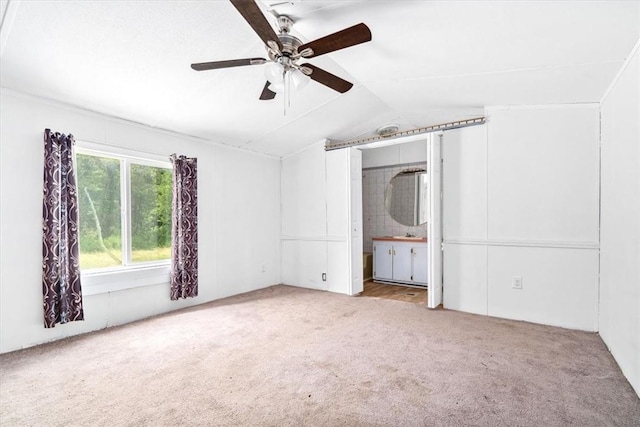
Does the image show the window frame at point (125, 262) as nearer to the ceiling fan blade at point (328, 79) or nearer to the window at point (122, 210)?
the window at point (122, 210)

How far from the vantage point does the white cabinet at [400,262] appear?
504 centimetres

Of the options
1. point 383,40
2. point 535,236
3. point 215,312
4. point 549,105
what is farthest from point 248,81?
point 535,236

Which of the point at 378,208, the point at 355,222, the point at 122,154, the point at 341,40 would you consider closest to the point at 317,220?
the point at 355,222

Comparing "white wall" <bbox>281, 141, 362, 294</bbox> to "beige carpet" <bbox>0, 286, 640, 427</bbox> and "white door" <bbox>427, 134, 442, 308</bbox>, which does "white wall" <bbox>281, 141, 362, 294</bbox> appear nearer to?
"white door" <bbox>427, 134, 442, 308</bbox>

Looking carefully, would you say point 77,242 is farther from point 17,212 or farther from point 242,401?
point 242,401

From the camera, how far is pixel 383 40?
2.35 m

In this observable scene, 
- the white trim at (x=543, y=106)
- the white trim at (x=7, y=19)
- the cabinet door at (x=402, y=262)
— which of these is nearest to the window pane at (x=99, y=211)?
the white trim at (x=7, y=19)

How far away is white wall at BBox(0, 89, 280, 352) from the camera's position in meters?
2.63

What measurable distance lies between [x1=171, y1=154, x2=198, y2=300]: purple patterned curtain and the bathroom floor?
237 centimetres

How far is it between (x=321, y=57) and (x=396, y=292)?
11.3ft

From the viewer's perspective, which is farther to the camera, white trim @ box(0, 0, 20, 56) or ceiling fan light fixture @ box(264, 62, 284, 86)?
ceiling fan light fixture @ box(264, 62, 284, 86)

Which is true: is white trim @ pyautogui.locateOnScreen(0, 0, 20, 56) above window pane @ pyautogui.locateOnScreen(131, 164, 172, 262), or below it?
above

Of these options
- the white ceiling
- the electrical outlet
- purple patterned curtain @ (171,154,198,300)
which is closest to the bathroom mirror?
the white ceiling

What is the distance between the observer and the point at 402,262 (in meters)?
5.22
